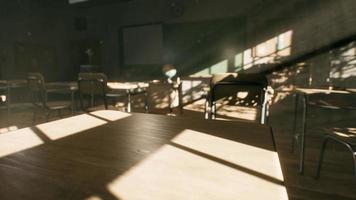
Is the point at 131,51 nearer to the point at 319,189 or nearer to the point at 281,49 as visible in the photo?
the point at 281,49

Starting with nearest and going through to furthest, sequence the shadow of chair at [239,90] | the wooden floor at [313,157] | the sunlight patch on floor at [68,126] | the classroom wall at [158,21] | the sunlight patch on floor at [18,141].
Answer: the sunlight patch on floor at [18,141] → the sunlight patch on floor at [68,126] → the shadow of chair at [239,90] → the wooden floor at [313,157] → the classroom wall at [158,21]


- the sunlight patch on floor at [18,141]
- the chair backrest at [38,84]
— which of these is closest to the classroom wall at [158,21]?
the chair backrest at [38,84]

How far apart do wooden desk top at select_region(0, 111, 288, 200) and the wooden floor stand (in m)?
1.36

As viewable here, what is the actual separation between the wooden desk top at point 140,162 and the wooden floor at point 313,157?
136cm

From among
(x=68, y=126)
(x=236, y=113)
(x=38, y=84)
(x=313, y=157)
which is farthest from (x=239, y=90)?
(x=38, y=84)

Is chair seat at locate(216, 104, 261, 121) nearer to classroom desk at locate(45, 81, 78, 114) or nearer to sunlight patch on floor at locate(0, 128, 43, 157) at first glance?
classroom desk at locate(45, 81, 78, 114)

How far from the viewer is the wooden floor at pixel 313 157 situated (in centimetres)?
195

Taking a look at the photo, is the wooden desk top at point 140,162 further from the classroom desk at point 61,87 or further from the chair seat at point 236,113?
the chair seat at point 236,113

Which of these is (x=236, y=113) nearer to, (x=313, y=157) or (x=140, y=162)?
(x=313, y=157)

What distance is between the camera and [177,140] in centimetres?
80

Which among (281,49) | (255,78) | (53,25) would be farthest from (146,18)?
(255,78)

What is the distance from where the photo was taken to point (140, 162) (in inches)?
24.2

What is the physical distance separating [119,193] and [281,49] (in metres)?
4.38

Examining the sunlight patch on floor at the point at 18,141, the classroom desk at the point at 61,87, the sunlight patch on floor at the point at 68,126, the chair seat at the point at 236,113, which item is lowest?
the chair seat at the point at 236,113
